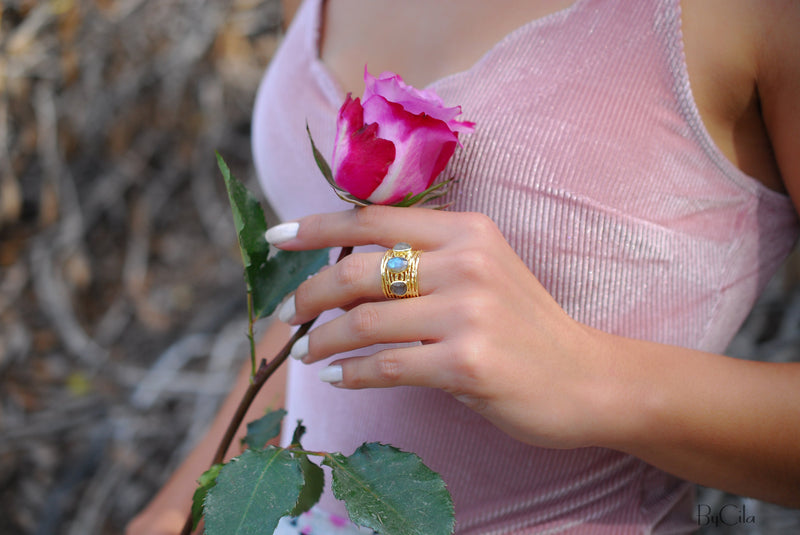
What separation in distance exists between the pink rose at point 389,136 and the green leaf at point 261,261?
3.1 inches

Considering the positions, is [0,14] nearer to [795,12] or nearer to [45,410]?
[45,410]

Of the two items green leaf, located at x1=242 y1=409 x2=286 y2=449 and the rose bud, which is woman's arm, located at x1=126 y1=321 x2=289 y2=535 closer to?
green leaf, located at x1=242 y1=409 x2=286 y2=449

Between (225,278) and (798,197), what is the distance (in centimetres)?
172

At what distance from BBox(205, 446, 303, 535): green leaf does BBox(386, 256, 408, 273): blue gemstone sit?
0.50 ft

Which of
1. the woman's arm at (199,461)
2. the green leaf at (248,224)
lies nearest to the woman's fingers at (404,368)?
the green leaf at (248,224)

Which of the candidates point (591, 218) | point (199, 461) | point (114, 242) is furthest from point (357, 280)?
point (114, 242)

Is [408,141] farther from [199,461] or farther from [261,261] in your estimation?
[199,461]

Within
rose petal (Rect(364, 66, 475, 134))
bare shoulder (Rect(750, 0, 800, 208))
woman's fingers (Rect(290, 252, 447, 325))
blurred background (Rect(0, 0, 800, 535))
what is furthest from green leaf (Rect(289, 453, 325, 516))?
blurred background (Rect(0, 0, 800, 535))

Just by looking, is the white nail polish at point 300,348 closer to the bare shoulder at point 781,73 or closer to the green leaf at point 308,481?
the green leaf at point 308,481

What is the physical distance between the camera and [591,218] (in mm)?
582

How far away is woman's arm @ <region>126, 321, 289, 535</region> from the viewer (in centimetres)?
89

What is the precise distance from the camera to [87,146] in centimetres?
189

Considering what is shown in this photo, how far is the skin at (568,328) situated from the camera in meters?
0.46

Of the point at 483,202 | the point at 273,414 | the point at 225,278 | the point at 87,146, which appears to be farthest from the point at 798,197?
the point at 87,146
